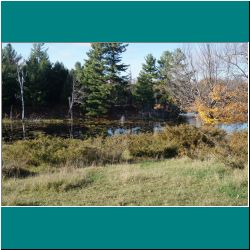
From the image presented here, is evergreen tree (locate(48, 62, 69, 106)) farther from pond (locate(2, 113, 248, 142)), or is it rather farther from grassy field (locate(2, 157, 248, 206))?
grassy field (locate(2, 157, 248, 206))

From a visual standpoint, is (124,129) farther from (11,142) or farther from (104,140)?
(11,142)

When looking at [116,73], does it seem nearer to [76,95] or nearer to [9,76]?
[76,95]

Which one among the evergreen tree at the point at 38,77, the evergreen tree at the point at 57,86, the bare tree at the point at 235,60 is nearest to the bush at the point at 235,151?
the bare tree at the point at 235,60

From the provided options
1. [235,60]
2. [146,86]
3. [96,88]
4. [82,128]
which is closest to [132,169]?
[82,128]

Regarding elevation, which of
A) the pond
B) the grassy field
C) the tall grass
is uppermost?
the pond

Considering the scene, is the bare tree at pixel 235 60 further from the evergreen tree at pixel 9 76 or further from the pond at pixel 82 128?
the evergreen tree at pixel 9 76

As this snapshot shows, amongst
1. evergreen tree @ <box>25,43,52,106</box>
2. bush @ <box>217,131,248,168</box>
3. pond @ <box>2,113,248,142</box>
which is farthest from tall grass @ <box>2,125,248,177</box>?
evergreen tree @ <box>25,43,52,106</box>

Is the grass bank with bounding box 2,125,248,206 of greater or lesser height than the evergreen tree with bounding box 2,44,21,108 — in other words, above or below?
below
